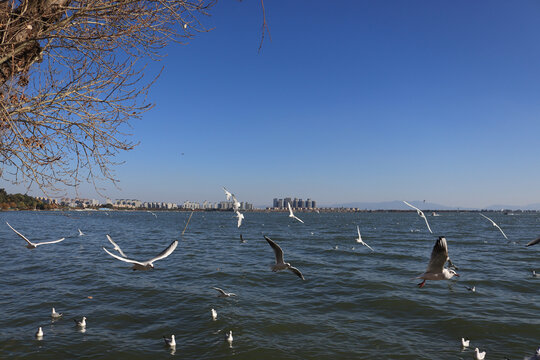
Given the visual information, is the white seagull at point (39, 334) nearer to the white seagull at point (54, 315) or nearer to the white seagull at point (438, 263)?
the white seagull at point (54, 315)

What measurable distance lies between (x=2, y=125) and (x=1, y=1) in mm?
1846

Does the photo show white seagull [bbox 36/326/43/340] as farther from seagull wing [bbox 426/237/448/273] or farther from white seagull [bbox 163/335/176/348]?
seagull wing [bbox 426/237/448/273]

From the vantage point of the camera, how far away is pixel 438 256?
21.5ft

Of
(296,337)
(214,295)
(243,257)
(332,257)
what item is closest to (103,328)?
(214,295)

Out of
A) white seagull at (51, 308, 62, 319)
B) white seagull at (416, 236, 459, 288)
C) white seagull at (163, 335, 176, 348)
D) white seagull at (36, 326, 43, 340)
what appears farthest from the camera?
white seagull at (51, 308, 62, 319)

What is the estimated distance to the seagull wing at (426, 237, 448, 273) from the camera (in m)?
6.11

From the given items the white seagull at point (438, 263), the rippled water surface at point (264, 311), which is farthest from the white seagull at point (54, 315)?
the white seagull at point (438, 263)

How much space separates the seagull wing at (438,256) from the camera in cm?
611

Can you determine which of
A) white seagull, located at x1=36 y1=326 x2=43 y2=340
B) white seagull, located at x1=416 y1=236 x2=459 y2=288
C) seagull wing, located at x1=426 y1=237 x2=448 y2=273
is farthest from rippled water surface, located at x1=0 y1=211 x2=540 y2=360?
seagull wing, located at x1=426 y1=237 x2=448 y2=273

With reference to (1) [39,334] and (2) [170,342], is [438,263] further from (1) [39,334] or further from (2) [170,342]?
(1) [39,334]

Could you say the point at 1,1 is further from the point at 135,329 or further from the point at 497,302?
the point at 497,302

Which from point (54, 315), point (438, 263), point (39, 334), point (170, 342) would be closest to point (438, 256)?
point (438, 263)

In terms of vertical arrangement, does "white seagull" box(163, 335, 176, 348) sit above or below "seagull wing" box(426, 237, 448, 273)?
below

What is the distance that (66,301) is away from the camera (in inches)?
440
